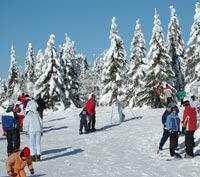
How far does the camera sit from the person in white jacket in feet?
44.8

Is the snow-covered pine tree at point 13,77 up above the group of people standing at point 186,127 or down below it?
above

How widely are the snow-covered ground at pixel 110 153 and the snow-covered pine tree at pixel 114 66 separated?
22800 mm

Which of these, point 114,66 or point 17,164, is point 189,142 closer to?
point 17,164

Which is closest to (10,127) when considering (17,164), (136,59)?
(17,164)

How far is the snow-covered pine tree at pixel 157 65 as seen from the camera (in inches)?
1668

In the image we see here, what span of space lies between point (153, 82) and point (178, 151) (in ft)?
89.6

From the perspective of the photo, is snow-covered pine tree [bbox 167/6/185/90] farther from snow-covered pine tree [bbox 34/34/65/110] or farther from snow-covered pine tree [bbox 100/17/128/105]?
snow-covered pine tree [bbox 34/34/65/110]

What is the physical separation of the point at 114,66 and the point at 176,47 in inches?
408

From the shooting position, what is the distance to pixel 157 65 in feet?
140

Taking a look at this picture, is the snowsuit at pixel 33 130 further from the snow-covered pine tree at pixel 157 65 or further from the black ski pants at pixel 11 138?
the snow-covered pine tree at pixel 157 65

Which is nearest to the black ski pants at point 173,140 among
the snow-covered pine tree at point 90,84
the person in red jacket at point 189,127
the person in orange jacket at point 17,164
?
the person in red jacket at point 189,127

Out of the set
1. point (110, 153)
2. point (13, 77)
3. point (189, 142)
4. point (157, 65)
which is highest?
point (13, 77)

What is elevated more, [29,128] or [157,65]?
[157,65]

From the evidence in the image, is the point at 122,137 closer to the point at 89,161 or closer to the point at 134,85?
the point at 89,161
